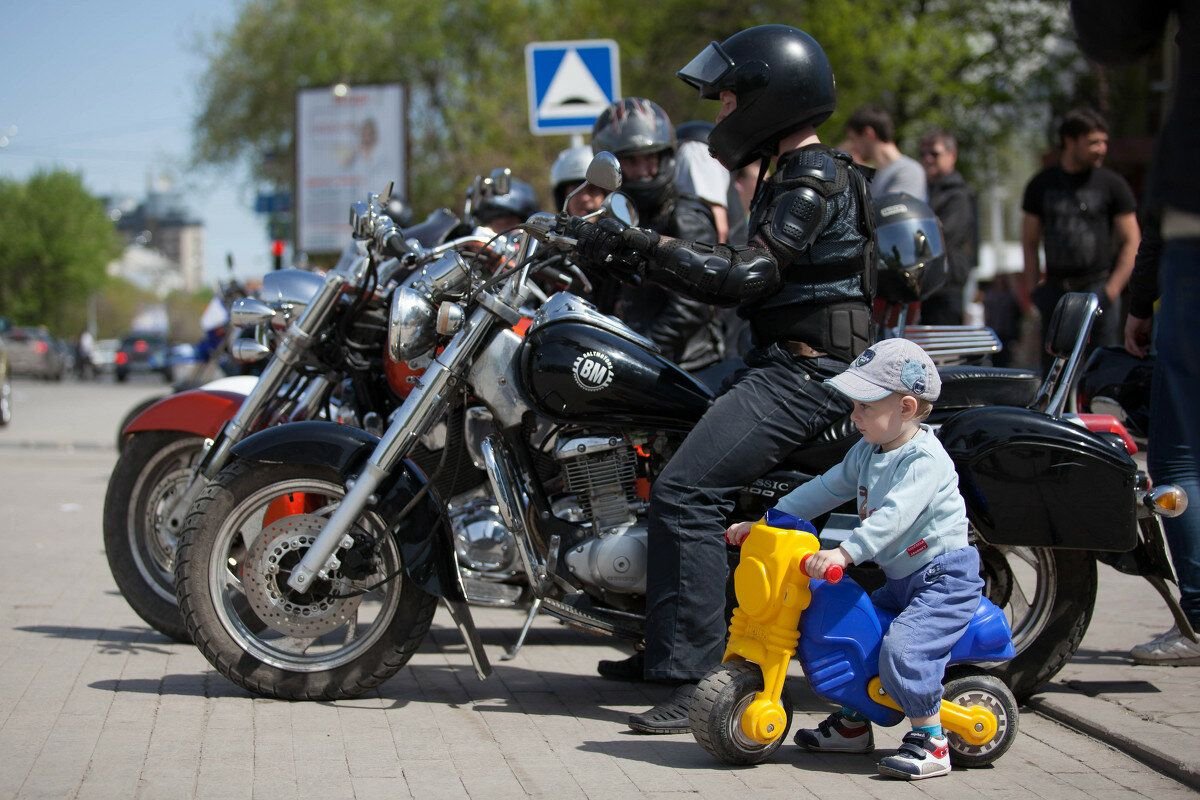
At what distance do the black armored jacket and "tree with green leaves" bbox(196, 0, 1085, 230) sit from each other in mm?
18343

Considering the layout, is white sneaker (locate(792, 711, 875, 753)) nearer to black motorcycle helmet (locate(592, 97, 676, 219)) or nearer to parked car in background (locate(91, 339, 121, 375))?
black motorcycle helmet (locate(592, 97, 676, 219))

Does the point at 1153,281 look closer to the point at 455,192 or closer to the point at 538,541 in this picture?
the point at 538,541

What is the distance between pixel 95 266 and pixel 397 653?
3575 inches

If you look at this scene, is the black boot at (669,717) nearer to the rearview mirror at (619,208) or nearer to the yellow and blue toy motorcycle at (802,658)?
the yellow and blue toy motorcycle at (802,658)

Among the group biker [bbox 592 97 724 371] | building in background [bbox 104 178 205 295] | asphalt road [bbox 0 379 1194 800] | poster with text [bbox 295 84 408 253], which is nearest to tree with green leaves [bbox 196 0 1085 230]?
poster with text [bbox 295 84 408 253]

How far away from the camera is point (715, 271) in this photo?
4.30m

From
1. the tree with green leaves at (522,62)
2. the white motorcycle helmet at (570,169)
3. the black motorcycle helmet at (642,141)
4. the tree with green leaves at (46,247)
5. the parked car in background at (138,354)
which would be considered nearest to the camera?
the black motorcycle helmet at (642,141)

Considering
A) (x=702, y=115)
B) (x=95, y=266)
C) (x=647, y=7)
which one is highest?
(x=647, y=7)

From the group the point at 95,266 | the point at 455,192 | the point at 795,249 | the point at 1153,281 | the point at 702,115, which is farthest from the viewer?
the point at 95,266

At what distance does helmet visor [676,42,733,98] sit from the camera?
15.1 feet

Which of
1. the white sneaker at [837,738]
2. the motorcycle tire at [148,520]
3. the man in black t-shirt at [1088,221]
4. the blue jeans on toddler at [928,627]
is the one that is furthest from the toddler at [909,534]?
the man in black t-shirt at [1088,221]

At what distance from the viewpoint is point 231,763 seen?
407cm

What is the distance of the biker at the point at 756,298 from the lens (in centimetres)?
438

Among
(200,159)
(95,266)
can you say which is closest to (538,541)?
(200,159)
